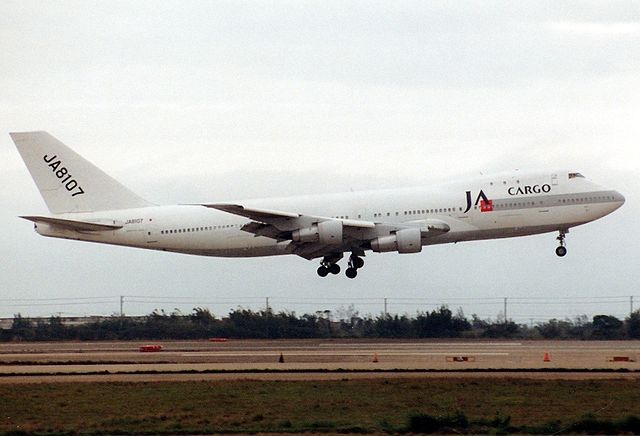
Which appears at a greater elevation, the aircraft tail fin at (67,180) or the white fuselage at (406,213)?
the aircraft tail fin at (67,180)

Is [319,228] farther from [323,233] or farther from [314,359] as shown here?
[314,359]

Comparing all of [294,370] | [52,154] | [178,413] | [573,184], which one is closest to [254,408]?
[178,413]

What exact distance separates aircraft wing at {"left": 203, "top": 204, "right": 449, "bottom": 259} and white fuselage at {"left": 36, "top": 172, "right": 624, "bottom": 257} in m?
0.55

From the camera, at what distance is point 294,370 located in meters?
35.7

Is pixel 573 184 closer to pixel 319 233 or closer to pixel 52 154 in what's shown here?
pixel 319 233

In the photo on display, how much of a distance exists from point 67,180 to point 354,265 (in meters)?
15.4

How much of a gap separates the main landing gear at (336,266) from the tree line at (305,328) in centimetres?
346

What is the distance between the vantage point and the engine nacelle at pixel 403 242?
50.2 metres

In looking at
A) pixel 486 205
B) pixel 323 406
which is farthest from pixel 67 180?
pixel 323 406

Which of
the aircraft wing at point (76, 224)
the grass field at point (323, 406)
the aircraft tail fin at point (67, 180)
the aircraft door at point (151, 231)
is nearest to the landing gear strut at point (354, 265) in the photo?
the aircraft door at point (151, 231)

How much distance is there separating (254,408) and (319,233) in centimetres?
2417

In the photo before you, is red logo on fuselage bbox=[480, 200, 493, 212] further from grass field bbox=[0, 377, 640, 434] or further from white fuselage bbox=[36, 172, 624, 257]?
grass field bbox=[0, 377, 640, 434]

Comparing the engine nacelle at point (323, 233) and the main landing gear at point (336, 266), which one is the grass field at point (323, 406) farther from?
the main landing gear at point (336, 266)

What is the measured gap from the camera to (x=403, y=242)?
165 feet
